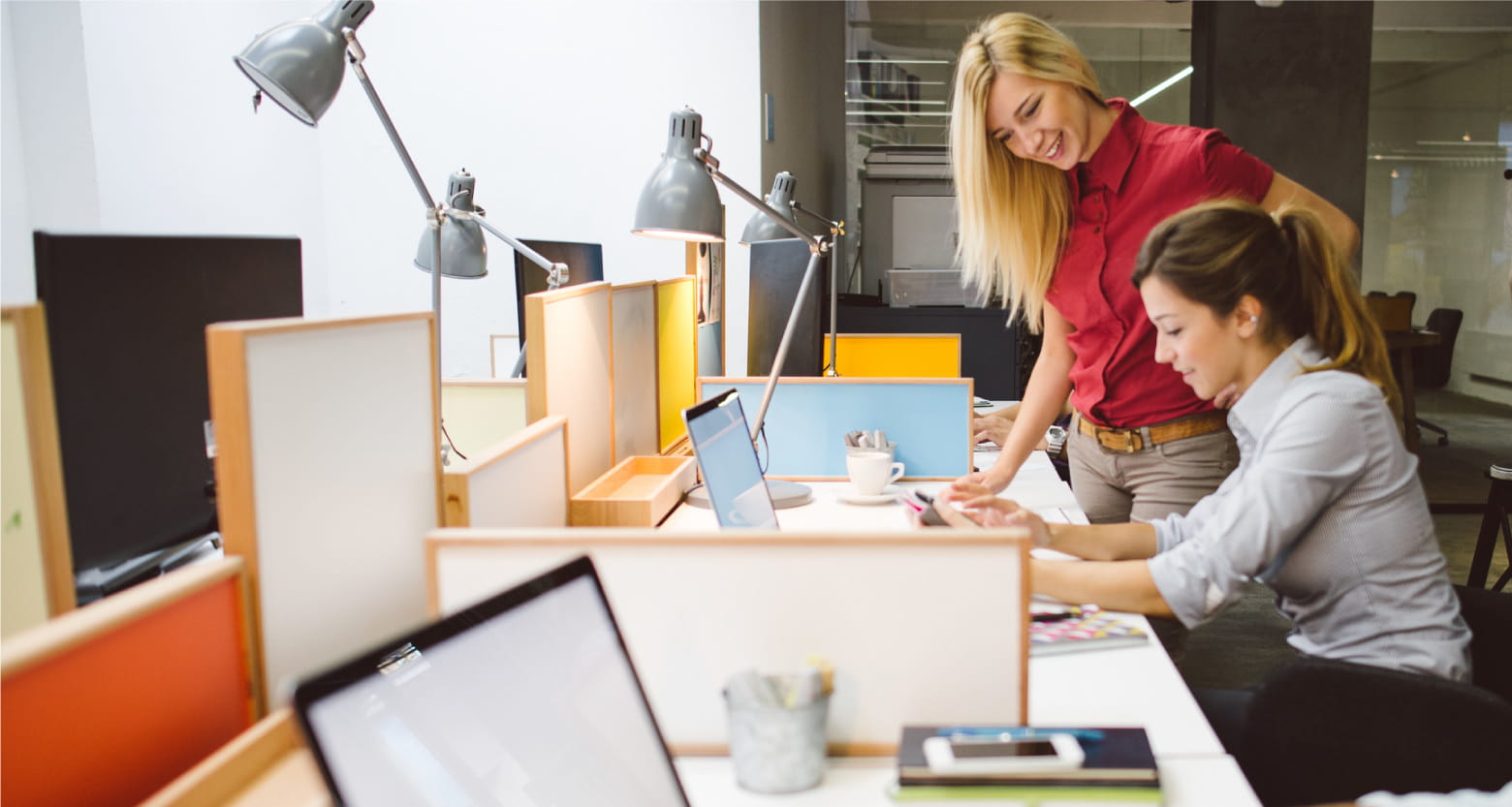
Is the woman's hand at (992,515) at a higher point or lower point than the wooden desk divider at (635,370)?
lower

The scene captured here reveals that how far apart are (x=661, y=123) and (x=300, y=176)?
51.3 inches

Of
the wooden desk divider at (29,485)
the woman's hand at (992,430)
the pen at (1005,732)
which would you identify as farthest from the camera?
the woman's hand at (992,430)

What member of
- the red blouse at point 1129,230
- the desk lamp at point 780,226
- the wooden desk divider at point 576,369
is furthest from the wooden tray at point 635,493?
the desk lamp at point 780,226

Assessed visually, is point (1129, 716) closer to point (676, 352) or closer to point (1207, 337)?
point (1207, 337)

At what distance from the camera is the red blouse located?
1.94 m

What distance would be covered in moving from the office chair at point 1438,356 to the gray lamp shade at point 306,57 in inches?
251

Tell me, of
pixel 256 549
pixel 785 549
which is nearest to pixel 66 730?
pixel 256 549

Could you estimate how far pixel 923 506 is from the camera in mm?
1939

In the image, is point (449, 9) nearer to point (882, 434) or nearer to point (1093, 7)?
point (882, 434)

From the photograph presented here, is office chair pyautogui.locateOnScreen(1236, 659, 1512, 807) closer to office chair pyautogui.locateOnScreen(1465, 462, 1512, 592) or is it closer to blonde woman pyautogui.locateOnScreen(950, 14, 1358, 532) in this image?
blonde woman pyautogui.locateOnScreen(950, 14, 1358, 532)

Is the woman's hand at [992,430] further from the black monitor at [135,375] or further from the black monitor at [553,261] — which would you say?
the black monitor at [135,375]

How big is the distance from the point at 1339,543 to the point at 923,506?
2.36 feet

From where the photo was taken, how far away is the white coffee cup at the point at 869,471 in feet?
7.01

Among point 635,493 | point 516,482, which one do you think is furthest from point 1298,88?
point 516,482
